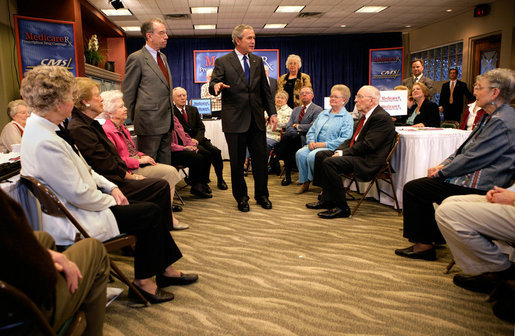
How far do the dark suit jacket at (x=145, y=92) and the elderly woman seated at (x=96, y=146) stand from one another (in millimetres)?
1087

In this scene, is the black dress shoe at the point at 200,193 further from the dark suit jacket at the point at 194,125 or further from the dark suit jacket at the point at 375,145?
the dark suit jacket at the point at 375,145

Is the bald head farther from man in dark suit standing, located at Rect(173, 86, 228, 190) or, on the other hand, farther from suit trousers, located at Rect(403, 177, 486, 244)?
man in dark suit standing, located at Rect(173, 86, 228, 190)

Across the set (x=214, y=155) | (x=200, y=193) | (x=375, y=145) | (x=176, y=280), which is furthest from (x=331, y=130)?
(x=176, y=280)

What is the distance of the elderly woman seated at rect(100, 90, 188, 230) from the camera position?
3135 mm

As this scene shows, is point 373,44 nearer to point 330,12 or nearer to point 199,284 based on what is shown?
point 330,12

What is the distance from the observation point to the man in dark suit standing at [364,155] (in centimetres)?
380

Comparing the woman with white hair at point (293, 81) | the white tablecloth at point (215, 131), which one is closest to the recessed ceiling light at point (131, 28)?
the white tablecloth at point (215, 131)

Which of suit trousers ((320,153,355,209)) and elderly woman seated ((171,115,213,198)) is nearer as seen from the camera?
suit trousers ((320,153,355,209))

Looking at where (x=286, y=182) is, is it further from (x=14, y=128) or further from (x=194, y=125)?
(x=14, y=128)

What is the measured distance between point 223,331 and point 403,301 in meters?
1.04

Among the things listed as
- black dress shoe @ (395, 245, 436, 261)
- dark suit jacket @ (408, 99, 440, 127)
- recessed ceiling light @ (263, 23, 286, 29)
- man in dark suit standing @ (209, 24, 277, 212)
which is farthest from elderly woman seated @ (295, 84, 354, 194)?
recessed ceiling light @ (263, 23, 286, 29)

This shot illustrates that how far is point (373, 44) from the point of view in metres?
13.4

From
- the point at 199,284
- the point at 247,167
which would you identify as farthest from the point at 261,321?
the point at 247,167

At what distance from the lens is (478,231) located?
2.03 metres
